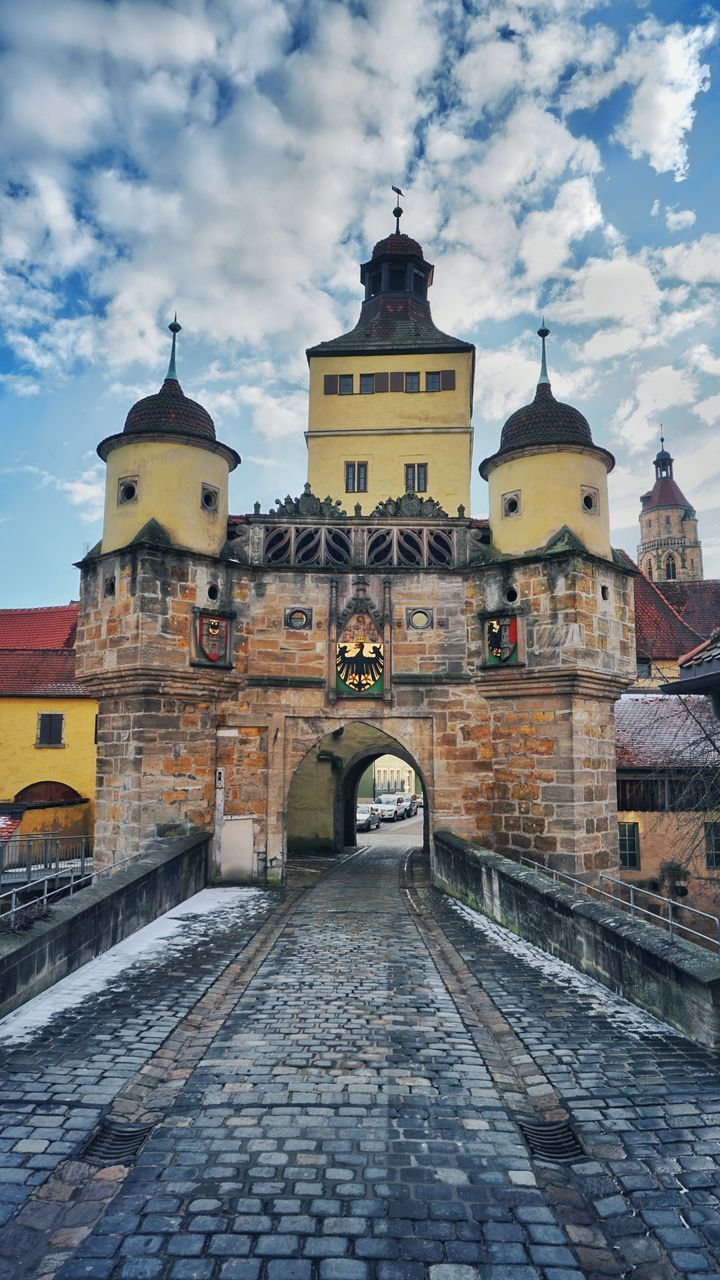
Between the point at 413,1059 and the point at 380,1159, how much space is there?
5.49 ft

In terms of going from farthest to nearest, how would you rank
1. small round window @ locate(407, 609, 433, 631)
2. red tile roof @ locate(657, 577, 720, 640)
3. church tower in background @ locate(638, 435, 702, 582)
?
church tower in background @ locate(638, 435, 702, 582), red tile roof @ locate(657, 577, 720, 640), small round window @ locate(407, 609, 433, 631)

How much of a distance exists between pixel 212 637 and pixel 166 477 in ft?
10.2

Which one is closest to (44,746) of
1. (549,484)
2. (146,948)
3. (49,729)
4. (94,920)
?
(49,729)

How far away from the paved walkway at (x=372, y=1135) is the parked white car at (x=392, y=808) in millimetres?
36317

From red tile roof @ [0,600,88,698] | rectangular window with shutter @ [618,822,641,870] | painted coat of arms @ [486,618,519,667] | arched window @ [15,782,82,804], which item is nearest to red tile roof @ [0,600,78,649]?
red tile roof @ [0,600,88,698]

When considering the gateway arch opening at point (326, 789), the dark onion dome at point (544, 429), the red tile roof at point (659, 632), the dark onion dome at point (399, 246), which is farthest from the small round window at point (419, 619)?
the dark onion dome at point (399, 246)

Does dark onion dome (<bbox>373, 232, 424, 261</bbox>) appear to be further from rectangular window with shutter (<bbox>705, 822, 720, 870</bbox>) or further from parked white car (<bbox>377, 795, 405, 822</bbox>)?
parked white car (<bbox>377, 795, 405, 822</bbox>)

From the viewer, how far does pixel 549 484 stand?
15.0 m

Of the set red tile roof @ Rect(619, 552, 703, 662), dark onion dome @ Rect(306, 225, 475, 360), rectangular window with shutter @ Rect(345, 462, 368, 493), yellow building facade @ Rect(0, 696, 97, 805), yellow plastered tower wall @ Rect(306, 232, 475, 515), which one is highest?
dark onion dome @ Rect(306, 225, 475, 360)

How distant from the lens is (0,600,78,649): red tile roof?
28.1m

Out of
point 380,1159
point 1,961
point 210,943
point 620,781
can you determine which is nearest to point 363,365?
point 620,781

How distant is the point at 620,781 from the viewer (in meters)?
22.3

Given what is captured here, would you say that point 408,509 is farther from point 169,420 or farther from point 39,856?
point 39,856

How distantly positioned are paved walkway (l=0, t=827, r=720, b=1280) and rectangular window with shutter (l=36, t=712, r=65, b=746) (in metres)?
18.6
